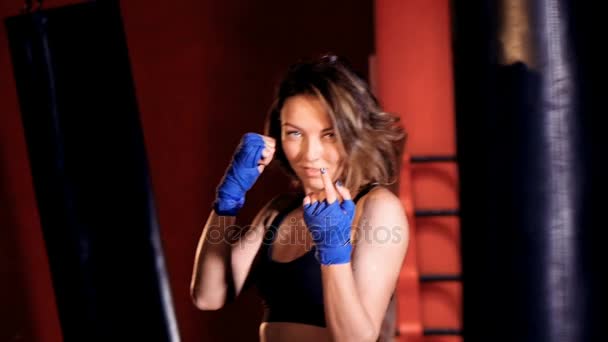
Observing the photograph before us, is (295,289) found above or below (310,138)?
below

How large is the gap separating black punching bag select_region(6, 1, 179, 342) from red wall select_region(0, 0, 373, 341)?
617mm

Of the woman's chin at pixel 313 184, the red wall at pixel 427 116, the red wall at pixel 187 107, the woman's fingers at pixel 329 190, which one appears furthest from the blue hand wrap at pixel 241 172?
the red wall at pixel 187 107

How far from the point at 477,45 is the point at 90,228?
106 centimetres

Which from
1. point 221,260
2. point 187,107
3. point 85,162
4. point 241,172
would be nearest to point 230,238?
point 221,260

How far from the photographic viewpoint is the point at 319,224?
1285 millimetres

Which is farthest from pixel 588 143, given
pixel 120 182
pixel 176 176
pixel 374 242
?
pixel 176 176

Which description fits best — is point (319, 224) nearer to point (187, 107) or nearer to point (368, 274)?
point (368, 274)

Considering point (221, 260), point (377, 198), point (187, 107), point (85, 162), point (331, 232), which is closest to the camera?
point (331, 232)

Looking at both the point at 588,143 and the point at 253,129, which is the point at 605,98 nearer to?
the point at 588,143

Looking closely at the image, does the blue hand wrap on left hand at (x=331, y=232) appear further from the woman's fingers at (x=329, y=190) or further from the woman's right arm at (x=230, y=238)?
the woman's right arm at (x=230, y=238)

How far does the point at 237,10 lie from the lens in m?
2.48

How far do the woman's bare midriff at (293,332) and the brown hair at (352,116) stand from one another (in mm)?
297

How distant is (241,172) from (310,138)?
16 centimetres

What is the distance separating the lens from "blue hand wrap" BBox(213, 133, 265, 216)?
1.50 metres
